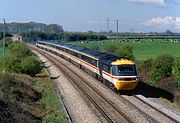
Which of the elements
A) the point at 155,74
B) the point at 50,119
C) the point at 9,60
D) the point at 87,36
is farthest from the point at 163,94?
the point at 87,36

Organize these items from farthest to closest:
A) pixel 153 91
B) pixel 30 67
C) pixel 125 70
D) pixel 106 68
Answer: pixel 30 67
pixel 153 91
pixel 106 68
pixel 125 70

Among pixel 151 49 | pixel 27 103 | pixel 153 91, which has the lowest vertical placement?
pixel 151 49

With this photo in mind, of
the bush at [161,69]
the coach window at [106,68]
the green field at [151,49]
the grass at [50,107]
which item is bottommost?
the green field at [151,49]

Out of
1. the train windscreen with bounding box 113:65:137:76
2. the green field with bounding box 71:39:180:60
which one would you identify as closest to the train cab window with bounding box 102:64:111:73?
the train windscreen with bounding box 113:65:137:76

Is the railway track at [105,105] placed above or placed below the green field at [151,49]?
above

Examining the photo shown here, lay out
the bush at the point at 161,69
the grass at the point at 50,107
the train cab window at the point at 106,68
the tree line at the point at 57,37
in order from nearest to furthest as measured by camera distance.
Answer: the grass at the point at 50,107 → the train cab window at the point at 106,68 → the bush at the point at 161,69 → the tree line at the point at 57,37

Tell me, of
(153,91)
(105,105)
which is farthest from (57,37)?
(105,105)

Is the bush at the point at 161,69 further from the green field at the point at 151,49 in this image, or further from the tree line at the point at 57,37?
the tree line at the point at 57,37

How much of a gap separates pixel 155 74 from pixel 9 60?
1678 centimetres

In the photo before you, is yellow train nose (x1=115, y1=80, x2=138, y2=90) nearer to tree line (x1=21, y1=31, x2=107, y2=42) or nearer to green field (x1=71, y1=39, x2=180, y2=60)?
green field (x1=71, y1=39, x2=180, y2=60)

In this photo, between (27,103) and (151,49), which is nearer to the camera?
(27,103)

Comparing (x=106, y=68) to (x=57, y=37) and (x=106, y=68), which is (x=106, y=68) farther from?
(x=57, y=37)

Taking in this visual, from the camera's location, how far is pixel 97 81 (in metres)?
37.9

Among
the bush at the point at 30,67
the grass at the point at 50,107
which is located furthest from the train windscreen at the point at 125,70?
the bush at the point at 30,67
